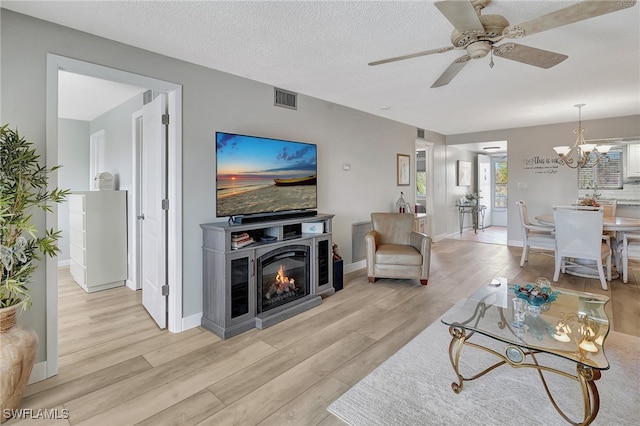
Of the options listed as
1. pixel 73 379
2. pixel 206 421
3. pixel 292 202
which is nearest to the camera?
pixel 206 421

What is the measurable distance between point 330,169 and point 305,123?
72 cm

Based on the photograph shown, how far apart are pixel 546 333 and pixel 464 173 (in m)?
7.15

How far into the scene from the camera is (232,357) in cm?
240

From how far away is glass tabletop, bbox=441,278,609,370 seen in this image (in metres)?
1.66

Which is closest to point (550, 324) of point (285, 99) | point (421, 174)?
point (285, 99)

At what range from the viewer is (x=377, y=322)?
2.99 metres

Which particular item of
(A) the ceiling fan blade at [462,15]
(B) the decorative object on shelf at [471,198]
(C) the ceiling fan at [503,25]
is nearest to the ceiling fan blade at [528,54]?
(C) the ceiling fan at [503,25]

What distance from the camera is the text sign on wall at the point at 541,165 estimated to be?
604 centimetres

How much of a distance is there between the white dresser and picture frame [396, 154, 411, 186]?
4.35m

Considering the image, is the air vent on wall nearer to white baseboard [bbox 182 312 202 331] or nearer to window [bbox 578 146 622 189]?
white baseboard [bbox 182 312 202 331]

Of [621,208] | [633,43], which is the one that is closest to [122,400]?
[633,43]

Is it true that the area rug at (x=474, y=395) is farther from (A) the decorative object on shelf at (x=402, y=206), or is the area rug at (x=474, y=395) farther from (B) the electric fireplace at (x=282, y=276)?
(A) the decorative object on shelf at (x=402, y=206)

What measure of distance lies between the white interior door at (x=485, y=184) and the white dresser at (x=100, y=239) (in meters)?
8.80

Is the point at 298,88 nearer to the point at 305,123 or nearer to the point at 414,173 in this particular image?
the point at 305,123
